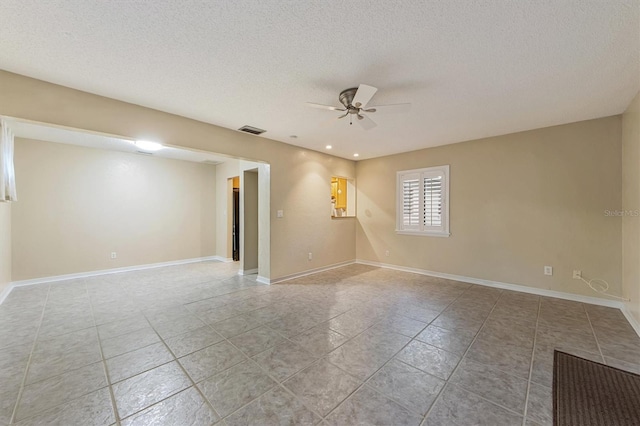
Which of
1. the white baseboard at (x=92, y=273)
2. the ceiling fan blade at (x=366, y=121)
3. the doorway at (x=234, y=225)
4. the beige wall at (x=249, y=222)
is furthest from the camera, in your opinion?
the doorway at (x=234, y=225)

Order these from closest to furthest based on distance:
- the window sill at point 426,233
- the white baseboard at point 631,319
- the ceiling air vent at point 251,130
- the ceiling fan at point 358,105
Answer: the ceiling fan at point 358,105 < the white baseboard at point 631,319 < the ceiling air vent at point 251,130 < the window sill at point 426,233

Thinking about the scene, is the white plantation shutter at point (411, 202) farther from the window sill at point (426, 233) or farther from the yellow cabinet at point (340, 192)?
the yellow cabinet at point (340, 192)

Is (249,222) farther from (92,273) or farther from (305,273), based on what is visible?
(92,273)

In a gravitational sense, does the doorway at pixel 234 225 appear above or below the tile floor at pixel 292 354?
above

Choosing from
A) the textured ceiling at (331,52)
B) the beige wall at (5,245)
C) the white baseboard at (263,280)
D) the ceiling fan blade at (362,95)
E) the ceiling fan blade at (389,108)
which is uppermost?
the textured ceiling at (331,52)

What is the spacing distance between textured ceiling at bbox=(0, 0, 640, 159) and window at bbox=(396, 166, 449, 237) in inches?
72.2

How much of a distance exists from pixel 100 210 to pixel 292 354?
216 inches

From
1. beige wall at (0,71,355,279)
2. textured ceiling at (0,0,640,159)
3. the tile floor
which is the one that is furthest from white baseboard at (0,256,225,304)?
textured ceiling at (0,0,640,159)

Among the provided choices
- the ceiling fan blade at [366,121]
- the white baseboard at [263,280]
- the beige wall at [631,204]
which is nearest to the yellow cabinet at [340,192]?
the white baseboard at [263,280]

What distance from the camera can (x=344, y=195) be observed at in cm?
639

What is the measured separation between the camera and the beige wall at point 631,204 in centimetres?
276

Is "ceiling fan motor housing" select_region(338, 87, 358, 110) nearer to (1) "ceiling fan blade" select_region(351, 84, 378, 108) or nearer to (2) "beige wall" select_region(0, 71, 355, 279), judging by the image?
(1) "ceiling fan blade" select_region(351, 84, 378, 108)

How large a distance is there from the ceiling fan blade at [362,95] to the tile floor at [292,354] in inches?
94.7

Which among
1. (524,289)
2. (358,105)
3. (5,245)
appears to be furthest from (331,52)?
(5,245)
